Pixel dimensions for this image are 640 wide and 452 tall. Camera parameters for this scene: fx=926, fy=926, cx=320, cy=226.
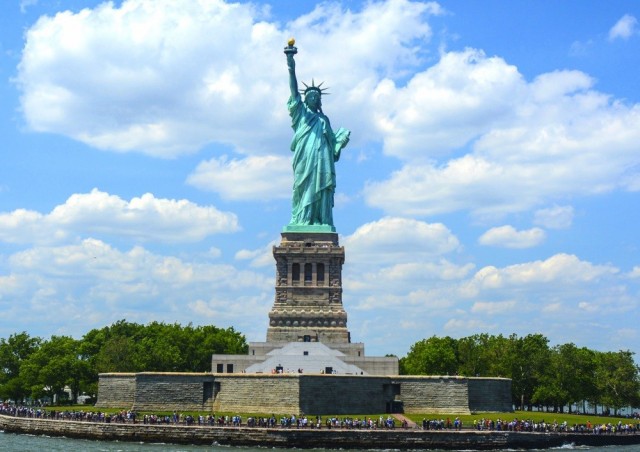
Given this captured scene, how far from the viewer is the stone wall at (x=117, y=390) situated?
65562mm

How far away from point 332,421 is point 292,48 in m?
36.6

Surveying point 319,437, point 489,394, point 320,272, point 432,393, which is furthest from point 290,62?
point 319,437

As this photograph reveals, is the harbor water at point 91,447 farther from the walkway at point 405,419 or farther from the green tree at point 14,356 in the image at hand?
the green tree at point 14,356

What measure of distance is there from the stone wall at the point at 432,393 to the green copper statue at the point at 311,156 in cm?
1999

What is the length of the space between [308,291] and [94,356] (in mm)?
22788

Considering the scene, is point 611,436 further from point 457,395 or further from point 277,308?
point 277,308

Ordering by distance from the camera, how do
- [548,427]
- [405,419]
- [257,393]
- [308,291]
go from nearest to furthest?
[405,419]
[548,427]
[257,393]
[308,291]

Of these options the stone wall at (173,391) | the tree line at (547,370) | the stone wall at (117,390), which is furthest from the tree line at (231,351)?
the stone wall at (173,391)

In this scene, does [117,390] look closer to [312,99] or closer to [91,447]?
[91,447]

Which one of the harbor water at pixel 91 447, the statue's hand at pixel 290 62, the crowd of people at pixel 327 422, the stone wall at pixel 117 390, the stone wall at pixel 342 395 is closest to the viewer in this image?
the harbor water at pixel 91 447

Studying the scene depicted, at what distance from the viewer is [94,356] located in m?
86.4

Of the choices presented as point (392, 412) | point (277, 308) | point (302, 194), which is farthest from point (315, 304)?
point (392, 412)

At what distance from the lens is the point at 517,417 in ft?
214

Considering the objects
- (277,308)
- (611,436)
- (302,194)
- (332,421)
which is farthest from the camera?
(302,194)
